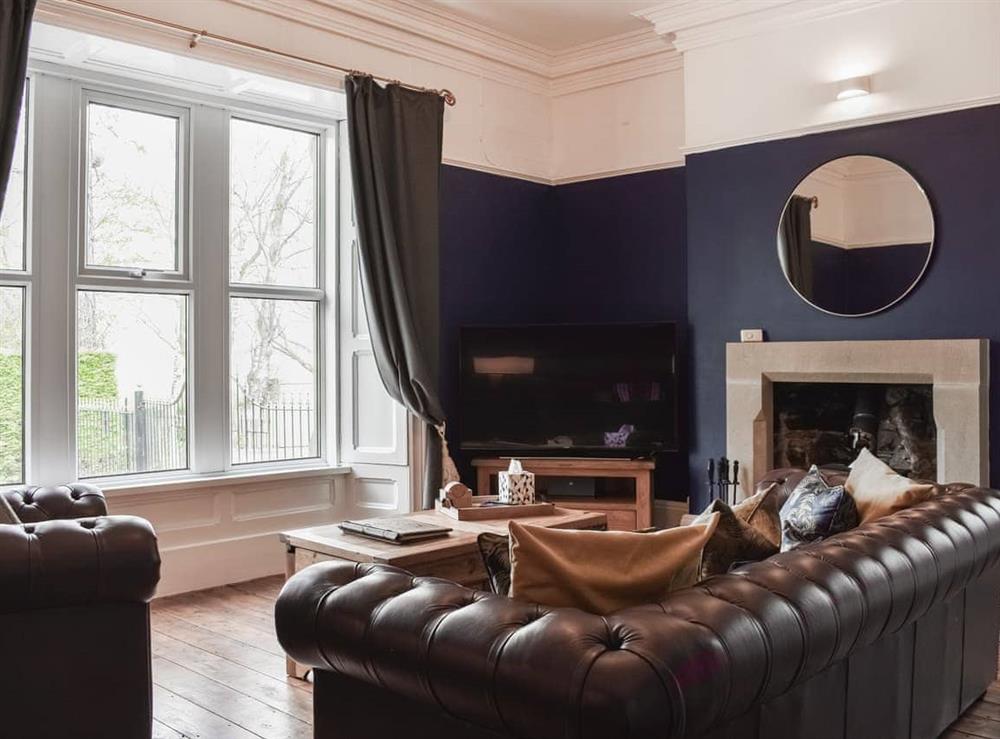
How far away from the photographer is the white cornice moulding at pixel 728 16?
4.94m

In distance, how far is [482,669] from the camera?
1686mm

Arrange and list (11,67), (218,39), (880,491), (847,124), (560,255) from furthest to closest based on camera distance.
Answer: (560,255), (847,124), (218,39), (11,67), (880,491)

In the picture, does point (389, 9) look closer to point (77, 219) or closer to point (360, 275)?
point (360, 275)

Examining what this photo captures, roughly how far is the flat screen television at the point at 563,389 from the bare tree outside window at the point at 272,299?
0.99m

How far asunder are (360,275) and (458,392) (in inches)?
37.8

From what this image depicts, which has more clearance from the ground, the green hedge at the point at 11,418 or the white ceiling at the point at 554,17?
the white ceiling at the point at 554,17

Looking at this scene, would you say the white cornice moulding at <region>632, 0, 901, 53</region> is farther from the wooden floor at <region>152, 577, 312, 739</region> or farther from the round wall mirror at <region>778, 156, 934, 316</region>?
the wooden floor at <region>152, 577, 312, 739</region>

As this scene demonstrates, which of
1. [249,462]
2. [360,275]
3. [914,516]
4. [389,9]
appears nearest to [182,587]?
[249,462]

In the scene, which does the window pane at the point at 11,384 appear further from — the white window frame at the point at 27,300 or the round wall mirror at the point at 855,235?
the round wall mirror at the point at 855,235

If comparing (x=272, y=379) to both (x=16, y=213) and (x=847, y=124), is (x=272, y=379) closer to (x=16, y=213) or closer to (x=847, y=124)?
(x=16, y=213)

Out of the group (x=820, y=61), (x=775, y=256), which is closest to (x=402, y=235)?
(x=775, y=256)

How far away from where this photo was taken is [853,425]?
502 centimetres

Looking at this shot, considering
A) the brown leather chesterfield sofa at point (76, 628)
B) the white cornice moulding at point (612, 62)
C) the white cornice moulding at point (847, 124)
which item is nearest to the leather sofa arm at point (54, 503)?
the brown leather chesterfield sofa at point (76, 628)

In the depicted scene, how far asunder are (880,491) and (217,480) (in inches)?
136
